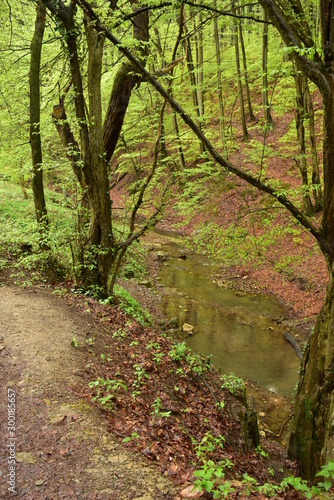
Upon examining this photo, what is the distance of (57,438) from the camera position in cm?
329

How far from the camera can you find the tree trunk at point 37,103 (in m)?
7.75

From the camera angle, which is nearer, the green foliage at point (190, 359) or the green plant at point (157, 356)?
the green plant at point (157, 356)

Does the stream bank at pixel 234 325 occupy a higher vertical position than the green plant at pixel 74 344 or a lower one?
lower

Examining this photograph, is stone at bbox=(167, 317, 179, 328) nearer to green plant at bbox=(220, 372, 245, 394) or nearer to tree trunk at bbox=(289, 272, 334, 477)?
green plant at bbox=(220, 372, 245, 394)

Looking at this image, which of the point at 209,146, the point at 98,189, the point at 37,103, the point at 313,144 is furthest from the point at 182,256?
the point at 209,146

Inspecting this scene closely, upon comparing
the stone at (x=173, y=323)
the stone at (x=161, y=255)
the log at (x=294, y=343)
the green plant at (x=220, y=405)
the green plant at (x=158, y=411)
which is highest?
the green plant at (x=158, y=411)

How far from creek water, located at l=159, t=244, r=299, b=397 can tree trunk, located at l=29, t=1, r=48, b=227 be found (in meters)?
4.99

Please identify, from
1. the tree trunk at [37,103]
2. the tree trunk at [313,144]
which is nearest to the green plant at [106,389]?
the tree trunk at [37,103]

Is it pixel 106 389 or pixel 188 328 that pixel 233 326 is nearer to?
pixel 188 328

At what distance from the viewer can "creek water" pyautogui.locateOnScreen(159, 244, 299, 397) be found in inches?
315

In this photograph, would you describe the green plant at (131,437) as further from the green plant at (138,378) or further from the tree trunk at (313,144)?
the tree trunk at (313,144)

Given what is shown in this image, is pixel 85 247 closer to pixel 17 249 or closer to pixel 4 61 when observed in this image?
pixel 17 249

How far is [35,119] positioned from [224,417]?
734 centimetres

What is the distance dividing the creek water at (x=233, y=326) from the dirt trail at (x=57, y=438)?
4.56 m
